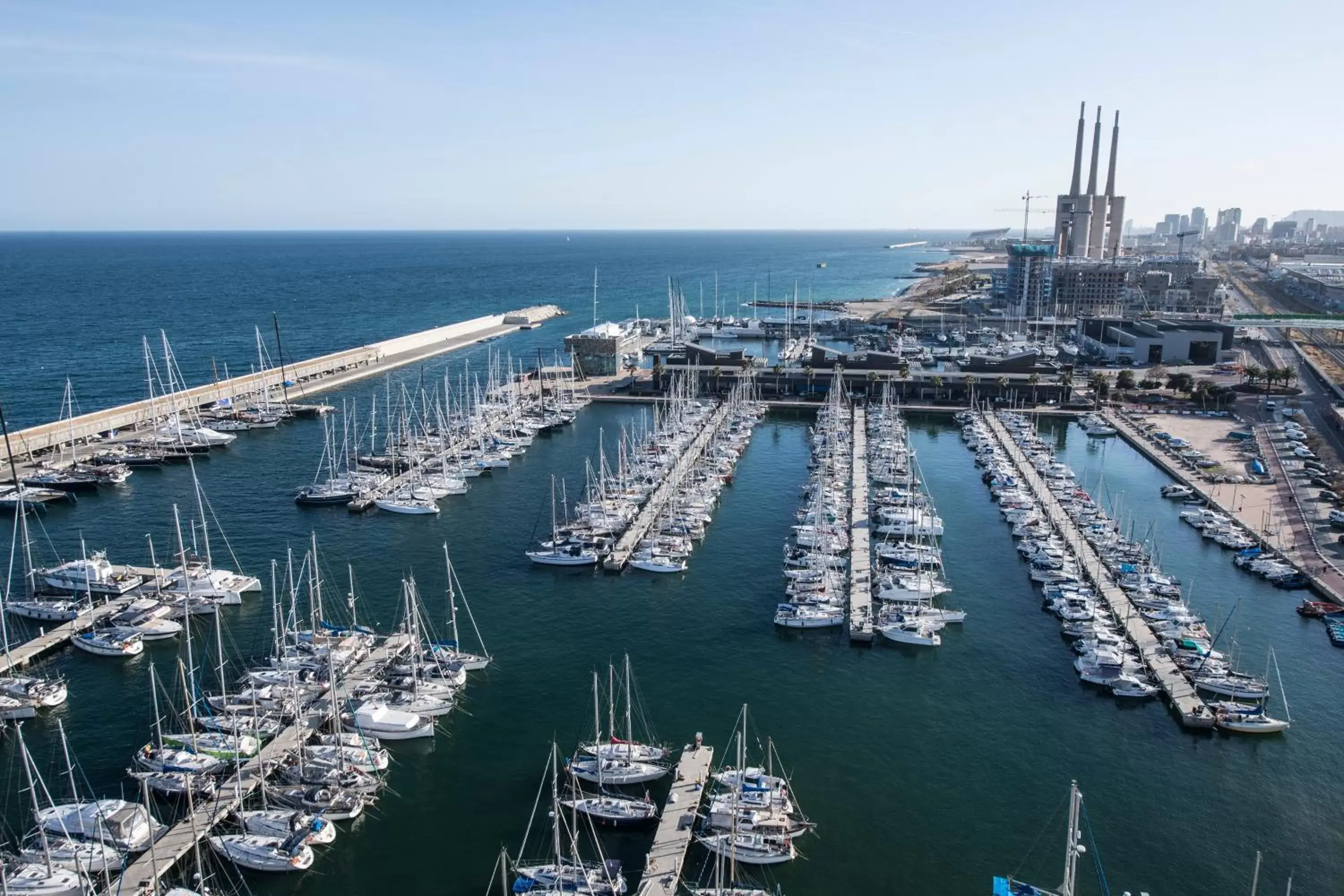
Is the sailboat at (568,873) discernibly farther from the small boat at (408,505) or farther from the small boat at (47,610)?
the small boat at (408,505)

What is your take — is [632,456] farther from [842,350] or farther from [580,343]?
[842,350]

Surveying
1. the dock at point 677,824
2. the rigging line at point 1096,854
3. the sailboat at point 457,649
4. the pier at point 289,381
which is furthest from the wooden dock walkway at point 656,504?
the pier at point 289,381

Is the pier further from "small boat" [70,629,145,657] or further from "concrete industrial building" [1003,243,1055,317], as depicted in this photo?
"concrete industrial building" [1003,243,1055,317]

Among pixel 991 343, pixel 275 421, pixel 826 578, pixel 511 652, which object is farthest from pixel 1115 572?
pixel 991 343

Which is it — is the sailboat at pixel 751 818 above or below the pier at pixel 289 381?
below

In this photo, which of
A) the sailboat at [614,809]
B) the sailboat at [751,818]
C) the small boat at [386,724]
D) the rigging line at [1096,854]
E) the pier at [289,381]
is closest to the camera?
the rigging line at [1096,854]

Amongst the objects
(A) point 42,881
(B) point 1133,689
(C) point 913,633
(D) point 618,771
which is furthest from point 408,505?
(B) point 1133,689

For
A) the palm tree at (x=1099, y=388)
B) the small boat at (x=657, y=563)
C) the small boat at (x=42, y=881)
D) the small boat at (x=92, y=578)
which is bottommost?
the small boat at (x=42, y=881)
